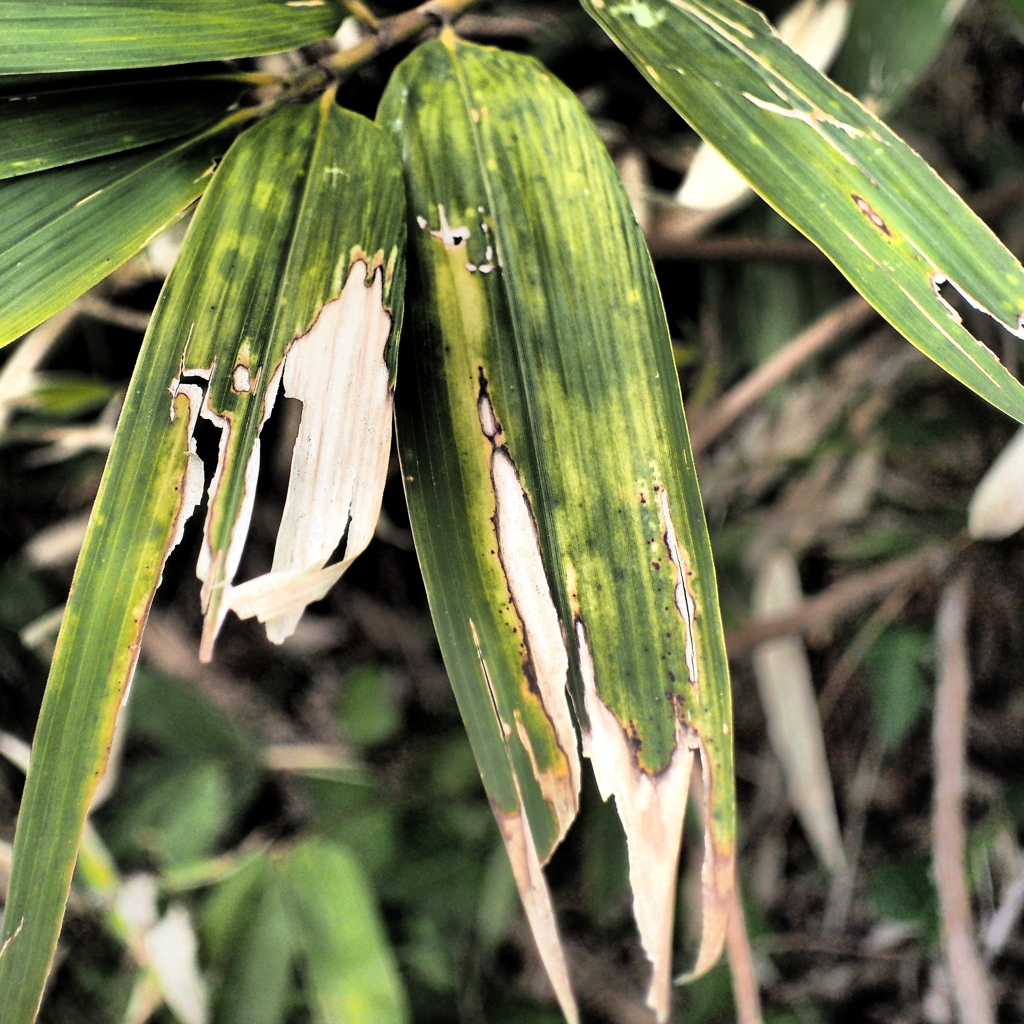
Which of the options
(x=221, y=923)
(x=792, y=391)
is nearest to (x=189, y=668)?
(x=221, y=923)

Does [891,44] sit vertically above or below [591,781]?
above

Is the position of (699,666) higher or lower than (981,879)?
higher

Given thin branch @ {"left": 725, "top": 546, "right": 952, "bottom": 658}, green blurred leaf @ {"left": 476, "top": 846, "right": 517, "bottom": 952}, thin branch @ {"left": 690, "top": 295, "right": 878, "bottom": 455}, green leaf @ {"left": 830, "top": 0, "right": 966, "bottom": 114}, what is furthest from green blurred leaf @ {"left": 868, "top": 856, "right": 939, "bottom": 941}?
green leaf @ {"left": 830, "top": 0, "right": 966, "bottom": 114}

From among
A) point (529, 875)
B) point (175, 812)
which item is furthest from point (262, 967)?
point (529, 875)

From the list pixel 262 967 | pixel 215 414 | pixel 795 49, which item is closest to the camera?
pixel 215 414

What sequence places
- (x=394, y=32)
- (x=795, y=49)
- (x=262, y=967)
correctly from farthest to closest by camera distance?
(x=262, y=967)
(x=795, y=49)
(x=394, y=32)

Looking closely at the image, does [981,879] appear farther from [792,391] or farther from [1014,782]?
[792,391]

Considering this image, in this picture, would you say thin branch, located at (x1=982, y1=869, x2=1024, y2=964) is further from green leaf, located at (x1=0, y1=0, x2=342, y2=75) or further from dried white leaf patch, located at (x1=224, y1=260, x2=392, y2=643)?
green leaf, located at (x1=0, y1=0, x2=342, y2=75)

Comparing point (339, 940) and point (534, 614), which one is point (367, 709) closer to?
point (339, 940)
